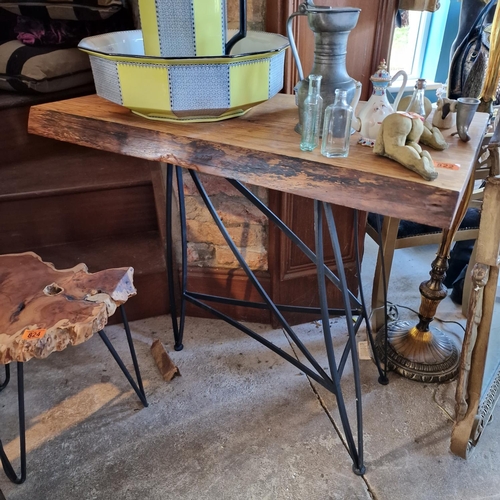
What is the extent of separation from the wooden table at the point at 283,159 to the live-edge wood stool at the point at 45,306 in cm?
36

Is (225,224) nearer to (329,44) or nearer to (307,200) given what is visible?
(307,200)

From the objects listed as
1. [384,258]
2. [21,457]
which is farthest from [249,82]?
[21,457]

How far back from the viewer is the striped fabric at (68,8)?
1.69 metres

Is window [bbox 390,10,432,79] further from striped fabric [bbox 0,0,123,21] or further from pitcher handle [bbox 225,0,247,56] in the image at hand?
pitcher handle [bbox 225,0,247,56]

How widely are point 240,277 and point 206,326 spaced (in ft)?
0.87

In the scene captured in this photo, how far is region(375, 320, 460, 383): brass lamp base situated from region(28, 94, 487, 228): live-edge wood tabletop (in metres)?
0.79

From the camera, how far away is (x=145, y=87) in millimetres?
944

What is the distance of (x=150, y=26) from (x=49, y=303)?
2.27 ft

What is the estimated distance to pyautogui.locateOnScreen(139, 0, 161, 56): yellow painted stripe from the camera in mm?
931

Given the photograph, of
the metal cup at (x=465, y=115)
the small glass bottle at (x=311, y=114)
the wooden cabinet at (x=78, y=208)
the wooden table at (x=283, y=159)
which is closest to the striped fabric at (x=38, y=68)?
the wooden cabinet at (x=78, y=208)

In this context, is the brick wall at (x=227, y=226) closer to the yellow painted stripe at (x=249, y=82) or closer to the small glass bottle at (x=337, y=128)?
the yellow painted stripe at (x=249, y=82)

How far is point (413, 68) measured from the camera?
286 centimetres

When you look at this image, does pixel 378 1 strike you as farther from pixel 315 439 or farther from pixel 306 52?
pixel 315 439

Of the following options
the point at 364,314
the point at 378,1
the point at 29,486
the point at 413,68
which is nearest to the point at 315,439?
the point at 364,314
